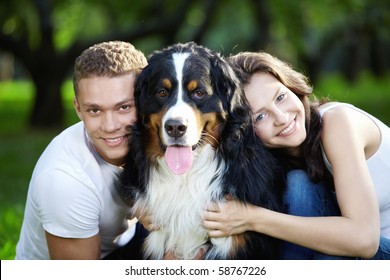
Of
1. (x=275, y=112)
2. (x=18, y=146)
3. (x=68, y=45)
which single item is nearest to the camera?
(x=275, y=112)

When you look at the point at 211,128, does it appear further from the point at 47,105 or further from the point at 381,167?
the point at 47,105

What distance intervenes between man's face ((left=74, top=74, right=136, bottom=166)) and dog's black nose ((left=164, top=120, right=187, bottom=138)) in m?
0.38

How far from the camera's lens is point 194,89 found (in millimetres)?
3051

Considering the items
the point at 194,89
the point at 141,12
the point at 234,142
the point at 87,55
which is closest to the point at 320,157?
the point at 234,142

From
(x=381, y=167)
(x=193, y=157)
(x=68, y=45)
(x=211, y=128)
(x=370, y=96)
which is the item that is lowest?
(x=370, y=96)

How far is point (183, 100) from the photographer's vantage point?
3008 millimetres

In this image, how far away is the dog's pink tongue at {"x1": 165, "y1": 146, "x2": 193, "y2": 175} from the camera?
3.08 metres

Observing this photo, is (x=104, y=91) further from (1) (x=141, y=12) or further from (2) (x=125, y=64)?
(1) (x=141, y=12)

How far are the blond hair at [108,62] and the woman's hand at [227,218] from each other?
0.85m

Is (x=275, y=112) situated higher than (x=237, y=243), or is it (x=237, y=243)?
(x=275, y=112)

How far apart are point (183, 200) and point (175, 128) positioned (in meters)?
0.51

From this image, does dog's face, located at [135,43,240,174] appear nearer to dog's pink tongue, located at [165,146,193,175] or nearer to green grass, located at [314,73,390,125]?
dog's pink tongue, located at [165,146,193,175]

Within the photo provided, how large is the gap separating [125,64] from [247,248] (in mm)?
1190

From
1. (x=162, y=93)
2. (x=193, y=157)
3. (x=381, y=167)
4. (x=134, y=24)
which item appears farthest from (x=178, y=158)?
(x=134, y=24)
